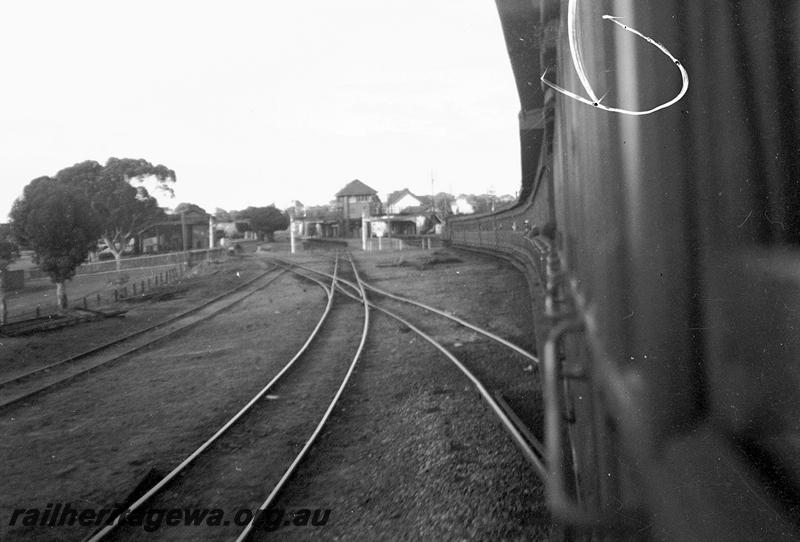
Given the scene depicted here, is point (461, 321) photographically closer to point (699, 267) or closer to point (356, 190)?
point (699, 267)

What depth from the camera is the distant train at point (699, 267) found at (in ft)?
3.02

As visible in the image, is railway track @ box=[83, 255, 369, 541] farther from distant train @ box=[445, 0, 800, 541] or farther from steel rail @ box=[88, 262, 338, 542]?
distant train @ box=[445, 0, 800, 541]

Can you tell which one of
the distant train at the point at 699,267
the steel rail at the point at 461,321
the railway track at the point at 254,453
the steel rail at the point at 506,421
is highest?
the distant train at the point at 699,267

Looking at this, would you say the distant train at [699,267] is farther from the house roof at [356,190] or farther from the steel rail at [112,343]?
the house roof at [356,190]

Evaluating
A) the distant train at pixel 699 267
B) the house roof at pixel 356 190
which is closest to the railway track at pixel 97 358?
the distant train at pixel 699 267

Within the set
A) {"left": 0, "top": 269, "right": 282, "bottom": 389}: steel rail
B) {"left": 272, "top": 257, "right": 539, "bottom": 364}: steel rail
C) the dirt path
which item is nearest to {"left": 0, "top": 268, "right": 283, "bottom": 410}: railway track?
{"left": 0, "top": 269, "right": 282, "bottom": 389}: steel rail

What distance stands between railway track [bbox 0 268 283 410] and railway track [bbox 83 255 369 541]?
10.3 feet

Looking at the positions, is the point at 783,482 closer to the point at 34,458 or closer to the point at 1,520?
the point at 1,520

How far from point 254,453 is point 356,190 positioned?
7201 cm

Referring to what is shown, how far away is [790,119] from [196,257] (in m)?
37.4

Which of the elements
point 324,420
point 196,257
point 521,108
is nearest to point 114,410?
point 324,420

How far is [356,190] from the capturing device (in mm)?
76375

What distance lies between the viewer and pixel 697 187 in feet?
3.50

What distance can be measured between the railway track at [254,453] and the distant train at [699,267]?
3351 millimetres
